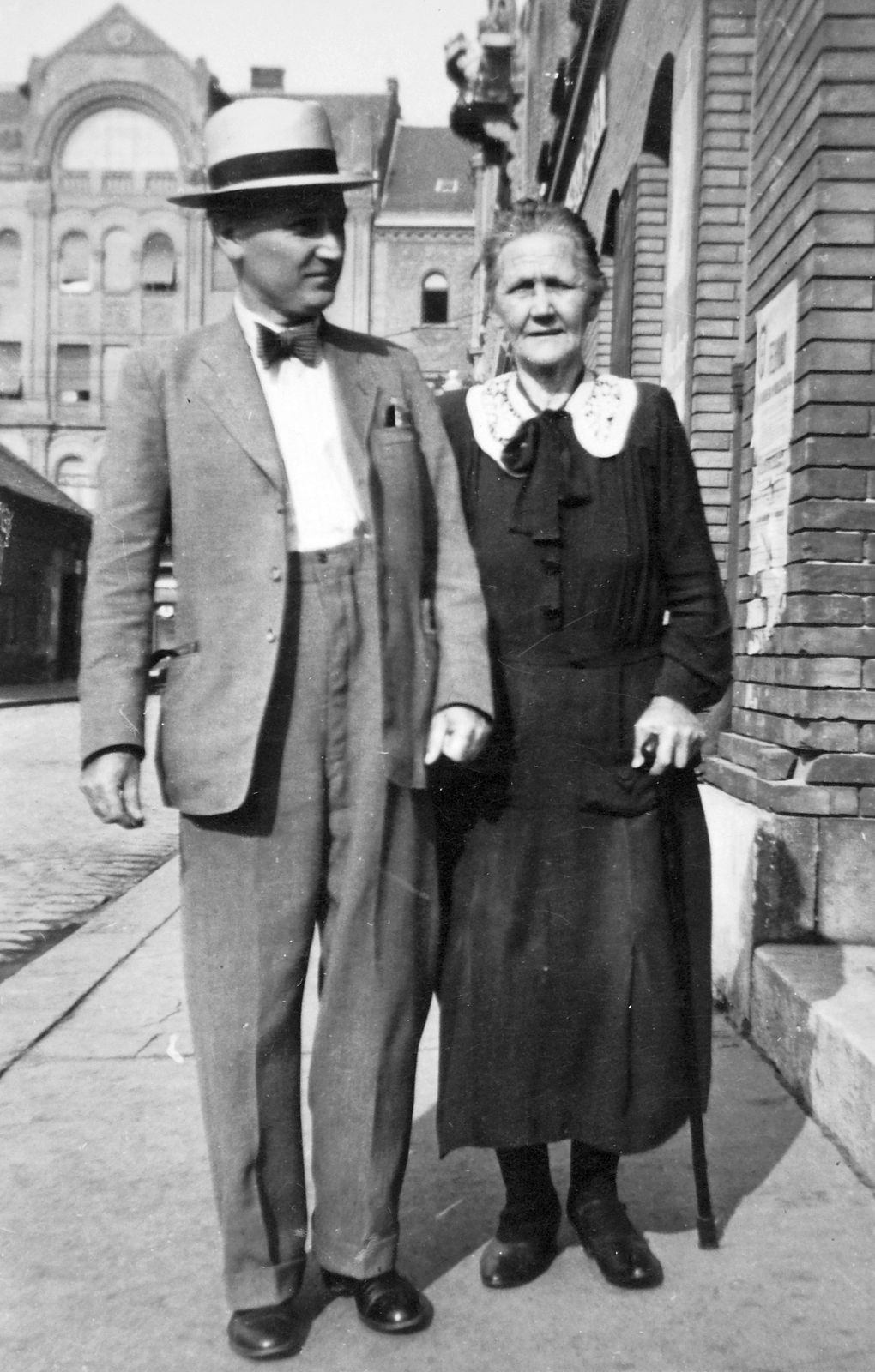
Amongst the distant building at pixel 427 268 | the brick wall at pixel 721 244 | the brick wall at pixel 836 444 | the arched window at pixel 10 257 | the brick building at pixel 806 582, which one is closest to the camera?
the brick building at pixel 806 582

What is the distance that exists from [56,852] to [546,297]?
22.1 ft

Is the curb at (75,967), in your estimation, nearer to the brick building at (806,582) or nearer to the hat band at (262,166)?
the brick building at (806,582)

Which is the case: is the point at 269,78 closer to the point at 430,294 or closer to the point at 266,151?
the point at 430,294

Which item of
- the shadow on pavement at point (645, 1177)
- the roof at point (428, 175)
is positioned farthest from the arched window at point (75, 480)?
the shadow on pavement at point (645, 1177)

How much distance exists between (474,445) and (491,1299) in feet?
5.41

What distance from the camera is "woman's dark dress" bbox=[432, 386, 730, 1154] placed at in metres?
2.69

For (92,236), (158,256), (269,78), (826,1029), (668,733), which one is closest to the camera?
(668,733)

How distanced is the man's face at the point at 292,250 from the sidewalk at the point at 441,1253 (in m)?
1.85

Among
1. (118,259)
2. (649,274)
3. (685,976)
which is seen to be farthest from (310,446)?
(118,259)

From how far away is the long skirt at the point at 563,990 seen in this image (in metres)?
2.69

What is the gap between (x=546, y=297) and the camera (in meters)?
2.73

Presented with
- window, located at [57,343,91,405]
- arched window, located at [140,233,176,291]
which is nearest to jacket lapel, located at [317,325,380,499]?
window, located at [57,343,91,405]

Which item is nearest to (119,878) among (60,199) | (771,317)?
(771,317)

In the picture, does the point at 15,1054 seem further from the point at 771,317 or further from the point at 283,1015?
the point at 771,317
